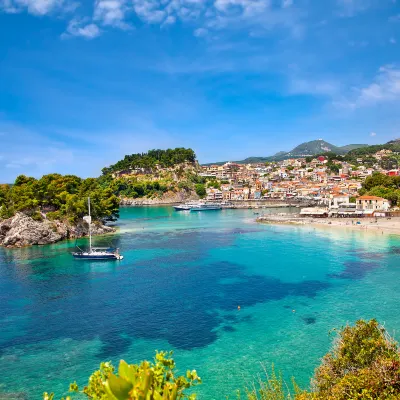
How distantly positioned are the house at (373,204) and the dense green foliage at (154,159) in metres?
87.7

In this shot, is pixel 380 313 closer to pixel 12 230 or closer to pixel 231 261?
pixel 231 261

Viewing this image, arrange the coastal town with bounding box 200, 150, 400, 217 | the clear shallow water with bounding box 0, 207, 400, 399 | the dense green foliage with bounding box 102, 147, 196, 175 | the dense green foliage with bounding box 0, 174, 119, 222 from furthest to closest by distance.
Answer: the dense green foliage with bounding box 102, 147, 196, 175 → the coastal town with bounding box 200, 150, 400, 217 → the dense green foliage with bounding box 0, 174, 119, 222 → the clear shallow water with bounding box 0, 207, 400, 399

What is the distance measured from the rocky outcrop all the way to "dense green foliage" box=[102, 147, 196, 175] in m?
17.8

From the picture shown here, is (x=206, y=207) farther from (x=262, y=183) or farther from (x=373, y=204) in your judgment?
(x=373, y=204)

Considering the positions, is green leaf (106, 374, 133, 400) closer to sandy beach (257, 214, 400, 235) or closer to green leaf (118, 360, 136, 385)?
green leaf (118, 360, 136, 385)

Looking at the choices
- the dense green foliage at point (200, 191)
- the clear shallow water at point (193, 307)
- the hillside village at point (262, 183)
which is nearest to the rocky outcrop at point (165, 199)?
the hillside village at point (262, 183)

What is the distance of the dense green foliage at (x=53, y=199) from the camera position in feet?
185

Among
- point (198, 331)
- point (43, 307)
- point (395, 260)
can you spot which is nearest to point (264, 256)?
point (395, 260)

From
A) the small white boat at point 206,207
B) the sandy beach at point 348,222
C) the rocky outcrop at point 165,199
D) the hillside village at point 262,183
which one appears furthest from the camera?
the rocky outcrop at point 165,199

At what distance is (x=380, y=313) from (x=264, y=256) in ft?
65.2

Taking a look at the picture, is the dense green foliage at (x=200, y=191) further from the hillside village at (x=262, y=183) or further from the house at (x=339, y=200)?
the house at (x=339, y=200)

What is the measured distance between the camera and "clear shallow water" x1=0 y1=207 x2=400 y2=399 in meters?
18.1

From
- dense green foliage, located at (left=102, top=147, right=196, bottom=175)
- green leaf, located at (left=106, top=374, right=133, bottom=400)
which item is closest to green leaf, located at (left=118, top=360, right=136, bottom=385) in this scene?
green leaf, located at (left=106, top=374, right=133, bottom=400)

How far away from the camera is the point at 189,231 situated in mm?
64438
